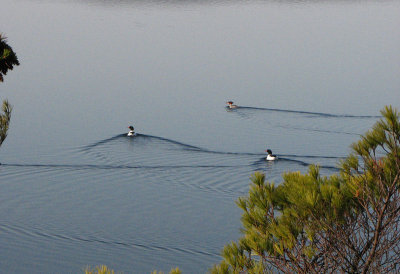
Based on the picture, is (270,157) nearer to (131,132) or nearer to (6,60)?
(131,132)

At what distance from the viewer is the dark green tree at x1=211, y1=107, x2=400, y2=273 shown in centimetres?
1207

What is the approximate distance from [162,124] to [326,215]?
31.2 m

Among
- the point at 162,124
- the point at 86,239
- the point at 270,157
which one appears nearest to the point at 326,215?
the point at 86,239

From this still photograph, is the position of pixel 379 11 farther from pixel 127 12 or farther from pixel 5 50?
pixel 5 50

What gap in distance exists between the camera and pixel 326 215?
1211 cm

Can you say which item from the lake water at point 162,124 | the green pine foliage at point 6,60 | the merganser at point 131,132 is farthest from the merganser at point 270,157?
the green pine foliage at point 6,60

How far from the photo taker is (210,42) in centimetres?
7044

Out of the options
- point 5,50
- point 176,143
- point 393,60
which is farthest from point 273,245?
point 393,60

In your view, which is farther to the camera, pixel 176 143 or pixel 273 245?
pixel 176 143

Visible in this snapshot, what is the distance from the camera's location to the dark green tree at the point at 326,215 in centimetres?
1207

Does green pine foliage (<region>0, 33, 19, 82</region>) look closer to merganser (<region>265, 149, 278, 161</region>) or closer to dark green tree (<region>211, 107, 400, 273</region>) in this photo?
dark green tree (<region>211, 107, 400, 273</region>)

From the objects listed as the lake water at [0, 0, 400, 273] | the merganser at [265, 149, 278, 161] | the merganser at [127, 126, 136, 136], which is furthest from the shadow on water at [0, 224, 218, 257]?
the merganser at [127, 126, 136, 136]

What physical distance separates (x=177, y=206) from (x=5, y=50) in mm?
17852

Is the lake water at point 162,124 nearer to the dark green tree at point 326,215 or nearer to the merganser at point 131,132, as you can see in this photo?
the merganser at point 131,132
